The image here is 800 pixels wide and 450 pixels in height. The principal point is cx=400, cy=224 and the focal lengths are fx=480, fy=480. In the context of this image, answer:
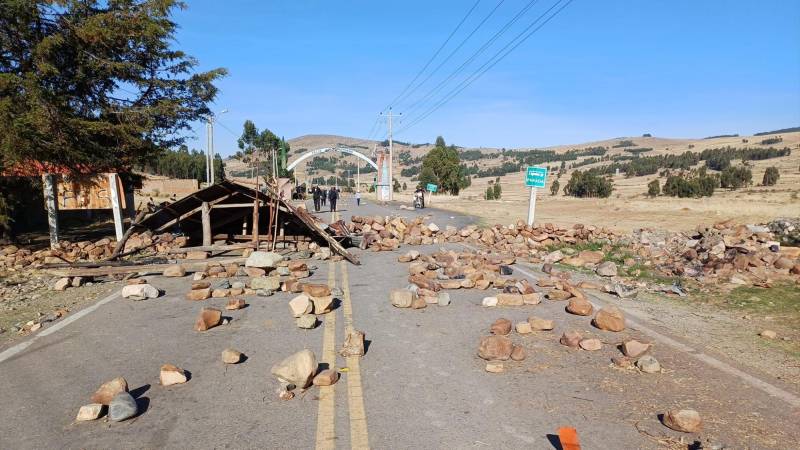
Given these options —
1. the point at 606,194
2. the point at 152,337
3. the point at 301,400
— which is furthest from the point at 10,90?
the point at 606,194

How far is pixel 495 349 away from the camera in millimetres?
5590

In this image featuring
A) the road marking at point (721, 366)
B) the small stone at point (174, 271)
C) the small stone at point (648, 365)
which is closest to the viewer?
the road marking at point (721, 366)

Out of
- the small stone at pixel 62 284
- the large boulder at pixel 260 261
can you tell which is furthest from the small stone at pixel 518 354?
the small stone at pixel 62 284

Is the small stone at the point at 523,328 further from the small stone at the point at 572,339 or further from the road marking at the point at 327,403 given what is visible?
the road marking at the point at 327,403

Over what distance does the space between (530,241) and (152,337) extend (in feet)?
39.6

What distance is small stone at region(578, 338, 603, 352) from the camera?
5.90 metres

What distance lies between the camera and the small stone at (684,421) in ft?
12.8

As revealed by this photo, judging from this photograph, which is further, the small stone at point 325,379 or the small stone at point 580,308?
the small stone at point 580,308

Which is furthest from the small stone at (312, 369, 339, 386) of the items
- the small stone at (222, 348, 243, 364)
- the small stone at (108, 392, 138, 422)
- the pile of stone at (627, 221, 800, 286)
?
the pile of stone at (627, 221, 800, 286)

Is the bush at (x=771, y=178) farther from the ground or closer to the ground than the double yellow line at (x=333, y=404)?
farther from the ground

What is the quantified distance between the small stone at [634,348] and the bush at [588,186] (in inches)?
2162

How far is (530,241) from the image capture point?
51.6 feet

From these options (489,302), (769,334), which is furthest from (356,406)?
(769,334)

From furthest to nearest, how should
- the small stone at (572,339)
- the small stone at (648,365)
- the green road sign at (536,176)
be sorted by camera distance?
the green road sign at (536,176) < the small stone at (572,339) < the small stone at (648,365)
